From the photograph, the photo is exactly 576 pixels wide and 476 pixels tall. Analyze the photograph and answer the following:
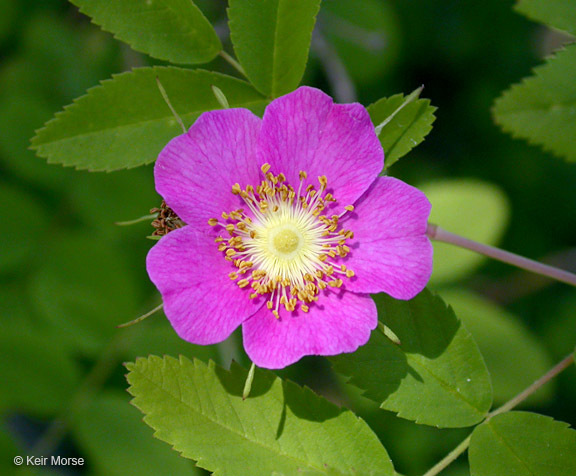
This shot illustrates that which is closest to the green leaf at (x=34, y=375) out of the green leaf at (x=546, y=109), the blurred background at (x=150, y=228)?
the blurred background at (x=150, y=228)

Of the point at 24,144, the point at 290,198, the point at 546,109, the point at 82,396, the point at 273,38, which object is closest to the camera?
the point at 273,38

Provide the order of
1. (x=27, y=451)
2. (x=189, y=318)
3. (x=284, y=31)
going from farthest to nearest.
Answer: (x=27, y=451), (x=284, y=31), (x=189, y=318)

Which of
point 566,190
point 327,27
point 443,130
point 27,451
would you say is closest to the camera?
point 27,451

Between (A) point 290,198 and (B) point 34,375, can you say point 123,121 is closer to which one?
(A) point 290,198

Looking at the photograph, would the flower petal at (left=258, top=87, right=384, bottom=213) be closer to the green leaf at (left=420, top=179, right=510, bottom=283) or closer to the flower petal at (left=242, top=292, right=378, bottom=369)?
the flower petal at (left=242, top=292, right=378, bottom=369)

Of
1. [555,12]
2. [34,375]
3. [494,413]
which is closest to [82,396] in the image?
[34,375]

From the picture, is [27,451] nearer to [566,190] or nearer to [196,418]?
[196,418]

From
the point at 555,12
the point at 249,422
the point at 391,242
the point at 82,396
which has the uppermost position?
the point at 555,12

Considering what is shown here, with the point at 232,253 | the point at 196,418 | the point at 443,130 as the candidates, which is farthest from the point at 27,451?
the point at 443,130

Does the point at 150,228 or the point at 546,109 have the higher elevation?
the point at 546,109
